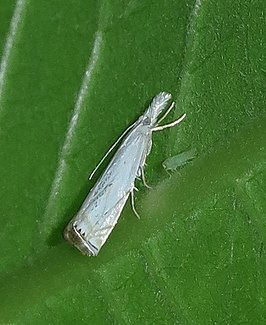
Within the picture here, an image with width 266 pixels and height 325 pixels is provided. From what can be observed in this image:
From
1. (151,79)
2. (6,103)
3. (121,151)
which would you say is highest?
(6,103)

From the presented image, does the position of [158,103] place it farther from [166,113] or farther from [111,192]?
[111,192]

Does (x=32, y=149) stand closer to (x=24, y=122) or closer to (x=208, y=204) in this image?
(x=24, y=122)

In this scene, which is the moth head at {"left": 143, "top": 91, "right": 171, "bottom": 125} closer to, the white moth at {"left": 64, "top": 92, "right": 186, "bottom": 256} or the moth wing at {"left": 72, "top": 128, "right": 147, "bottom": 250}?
the white moth at {"left": 64, "top": 92, "right": 186, "bottom": 256}

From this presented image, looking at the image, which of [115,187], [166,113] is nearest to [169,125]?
[166,113]

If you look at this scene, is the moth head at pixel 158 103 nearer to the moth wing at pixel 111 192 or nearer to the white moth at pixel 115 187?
the white moth at pixel 115 187

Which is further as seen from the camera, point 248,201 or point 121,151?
point 121,151

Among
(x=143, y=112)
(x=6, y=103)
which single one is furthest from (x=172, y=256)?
(x=6, y=103)

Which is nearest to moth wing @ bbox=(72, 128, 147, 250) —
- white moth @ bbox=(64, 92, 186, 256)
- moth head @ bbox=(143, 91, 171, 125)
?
white moth @ bbox=(64, 92, 186, 256)
